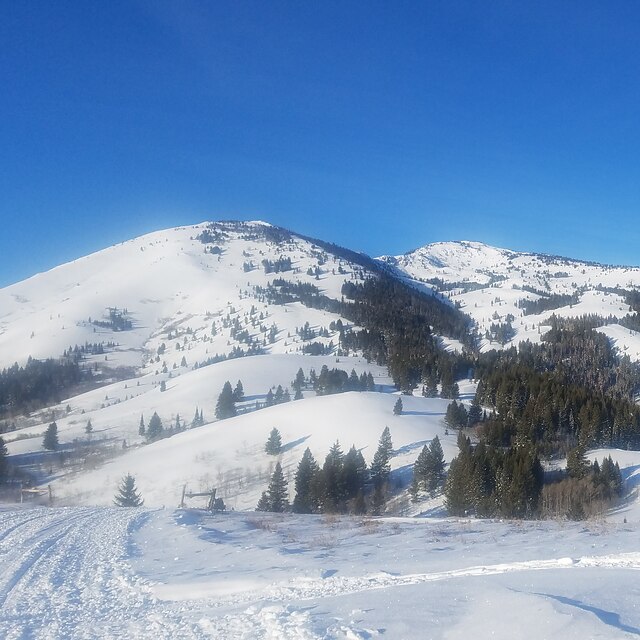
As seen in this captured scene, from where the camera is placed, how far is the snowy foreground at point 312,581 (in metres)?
8.02

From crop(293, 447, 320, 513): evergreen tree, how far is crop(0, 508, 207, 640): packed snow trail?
32337 mm

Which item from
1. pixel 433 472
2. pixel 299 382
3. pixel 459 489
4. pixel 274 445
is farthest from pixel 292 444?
pixel 299 382

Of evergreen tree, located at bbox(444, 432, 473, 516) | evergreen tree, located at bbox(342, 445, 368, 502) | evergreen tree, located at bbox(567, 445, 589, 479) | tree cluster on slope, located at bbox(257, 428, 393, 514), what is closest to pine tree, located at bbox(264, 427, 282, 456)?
tree cluster on slope, located at bbox(257, 428, 393, 514)

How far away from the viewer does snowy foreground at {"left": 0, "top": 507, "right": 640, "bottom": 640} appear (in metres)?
8.02

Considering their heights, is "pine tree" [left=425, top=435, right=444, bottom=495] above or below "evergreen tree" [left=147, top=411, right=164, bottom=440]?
below

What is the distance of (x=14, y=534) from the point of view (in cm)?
1596

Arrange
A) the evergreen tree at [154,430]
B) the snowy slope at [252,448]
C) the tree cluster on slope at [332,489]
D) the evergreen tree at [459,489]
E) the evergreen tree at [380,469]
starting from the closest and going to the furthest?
the evergreen tree at [459,489] → the tree cluster on slope at [332,489] → the evergreen tree at [380,469] → the snowy slope at [252,448] → the evergreen tree at [154,430]

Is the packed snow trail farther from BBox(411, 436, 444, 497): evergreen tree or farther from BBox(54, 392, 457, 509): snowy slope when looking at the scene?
BBox(411, 436, 444, 497): evergreen tree

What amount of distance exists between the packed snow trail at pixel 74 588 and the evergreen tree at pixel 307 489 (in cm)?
3234

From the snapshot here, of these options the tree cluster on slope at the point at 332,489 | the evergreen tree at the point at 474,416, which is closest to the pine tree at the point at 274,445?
the tree cluster on slope at the point at 332,489

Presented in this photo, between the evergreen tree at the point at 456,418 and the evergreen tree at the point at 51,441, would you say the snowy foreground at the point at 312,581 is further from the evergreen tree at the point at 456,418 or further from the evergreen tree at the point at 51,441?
the evergreen tree at the point at 51,441

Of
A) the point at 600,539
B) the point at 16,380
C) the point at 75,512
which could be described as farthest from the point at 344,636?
the point at 16,380

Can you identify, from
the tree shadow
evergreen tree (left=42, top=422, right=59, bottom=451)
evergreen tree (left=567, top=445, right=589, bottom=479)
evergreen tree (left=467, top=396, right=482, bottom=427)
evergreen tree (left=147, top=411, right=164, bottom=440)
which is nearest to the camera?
evergreen tree (left=567, top=445, right=589, bottom=479)

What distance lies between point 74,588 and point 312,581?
5.40 metres
